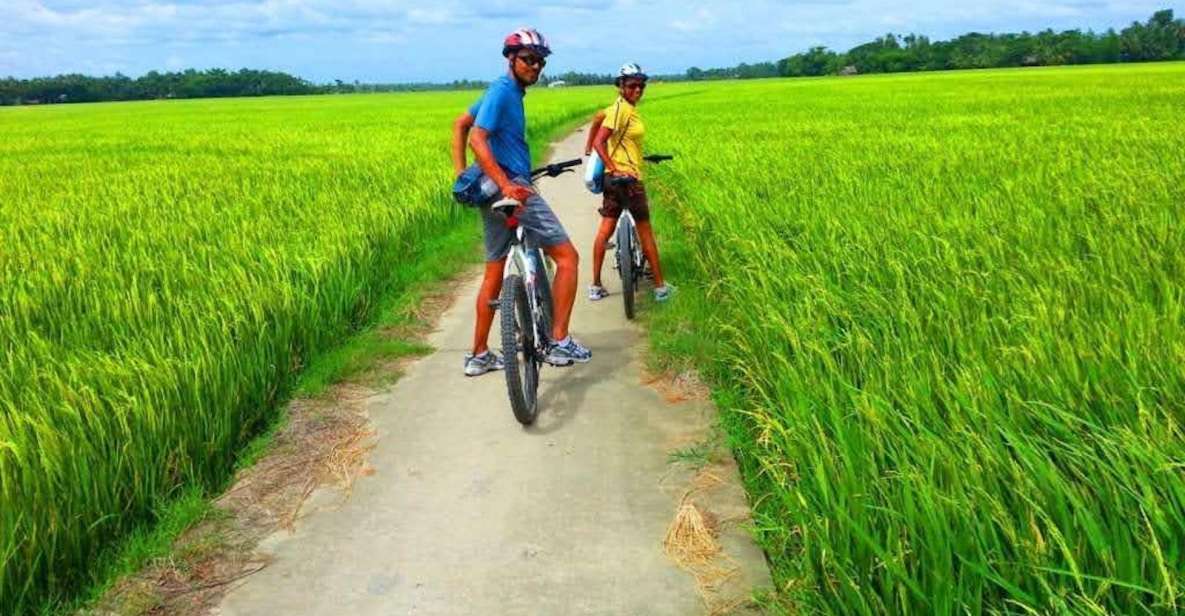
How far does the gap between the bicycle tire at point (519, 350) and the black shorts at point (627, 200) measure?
2043mm

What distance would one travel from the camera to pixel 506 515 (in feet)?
9.82

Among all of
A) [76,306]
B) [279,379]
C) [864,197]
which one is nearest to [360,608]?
[279,379]

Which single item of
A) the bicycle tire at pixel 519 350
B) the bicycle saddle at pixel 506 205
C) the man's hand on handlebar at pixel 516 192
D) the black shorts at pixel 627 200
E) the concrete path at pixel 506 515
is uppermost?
the man's hand on handlebar at pixel 516 192

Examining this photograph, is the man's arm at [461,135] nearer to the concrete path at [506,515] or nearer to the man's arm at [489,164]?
the man's arm at [489,164]

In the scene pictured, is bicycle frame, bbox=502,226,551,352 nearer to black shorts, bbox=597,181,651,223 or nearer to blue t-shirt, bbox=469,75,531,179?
blue t-shirt, bbox=469,75,531,179

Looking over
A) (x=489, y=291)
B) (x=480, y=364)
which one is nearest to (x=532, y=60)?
(x=489, y=291)

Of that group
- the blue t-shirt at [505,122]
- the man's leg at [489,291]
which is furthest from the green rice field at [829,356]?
the blue t-shirt at [505,122]

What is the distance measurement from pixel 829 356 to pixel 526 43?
6.53 feet

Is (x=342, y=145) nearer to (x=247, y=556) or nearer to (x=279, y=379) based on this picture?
(x=279, y=379)

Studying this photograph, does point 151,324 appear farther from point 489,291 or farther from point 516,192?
point 516,192

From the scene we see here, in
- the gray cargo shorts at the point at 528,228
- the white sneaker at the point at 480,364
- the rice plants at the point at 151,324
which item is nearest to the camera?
the rice plants at the point at 151,324

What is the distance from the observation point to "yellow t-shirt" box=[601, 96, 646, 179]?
18.2ft

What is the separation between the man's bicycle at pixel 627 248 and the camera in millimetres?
5625

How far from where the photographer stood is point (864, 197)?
6332mm
